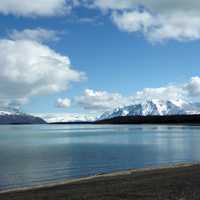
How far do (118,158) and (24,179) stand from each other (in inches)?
777

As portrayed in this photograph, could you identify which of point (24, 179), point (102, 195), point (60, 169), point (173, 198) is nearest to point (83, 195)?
point (102, 195)

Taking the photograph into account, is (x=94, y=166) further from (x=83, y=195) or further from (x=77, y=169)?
(x=83, y=195)

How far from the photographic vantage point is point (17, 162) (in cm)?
4875

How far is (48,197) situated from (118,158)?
32621 millimetres

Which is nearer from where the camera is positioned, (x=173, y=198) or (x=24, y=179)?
(x=173, y=198)

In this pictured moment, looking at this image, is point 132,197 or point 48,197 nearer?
point 132,197

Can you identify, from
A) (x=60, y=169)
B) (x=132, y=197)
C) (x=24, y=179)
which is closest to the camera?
(x=132, y=197)

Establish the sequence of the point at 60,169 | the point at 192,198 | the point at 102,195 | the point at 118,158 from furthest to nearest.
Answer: the point at 118,158, the point at 60,169, the point at 102,195, the point at 192,198

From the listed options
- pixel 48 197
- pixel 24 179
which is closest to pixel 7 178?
pixel 24 179

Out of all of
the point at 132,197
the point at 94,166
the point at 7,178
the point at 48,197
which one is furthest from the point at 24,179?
the point at 132,197

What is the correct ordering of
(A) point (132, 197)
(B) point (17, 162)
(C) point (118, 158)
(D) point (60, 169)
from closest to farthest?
(A) point (132, 197) → (D) point (60, 169) → (B) point (17, 162) → (C) point (118, 158)

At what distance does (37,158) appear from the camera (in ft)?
176

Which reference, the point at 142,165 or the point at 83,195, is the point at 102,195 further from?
the point at 142,165

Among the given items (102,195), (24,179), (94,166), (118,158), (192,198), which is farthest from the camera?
(118,158)
